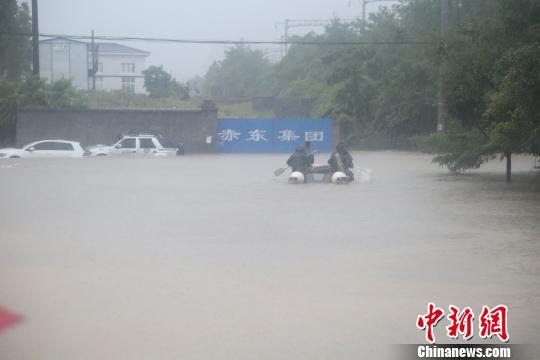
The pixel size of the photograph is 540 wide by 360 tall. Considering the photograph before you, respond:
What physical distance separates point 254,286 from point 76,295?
85.9 inches

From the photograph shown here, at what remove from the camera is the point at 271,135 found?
45125 mm

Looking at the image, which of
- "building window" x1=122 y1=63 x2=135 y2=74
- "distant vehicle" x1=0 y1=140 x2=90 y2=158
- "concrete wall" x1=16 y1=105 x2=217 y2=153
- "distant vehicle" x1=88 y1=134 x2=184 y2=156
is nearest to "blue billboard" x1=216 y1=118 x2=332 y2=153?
"concrete wall" x1=16 y1=105 x2=217 y2=153

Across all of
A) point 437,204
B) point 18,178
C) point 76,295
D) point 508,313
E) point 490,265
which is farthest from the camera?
point 18,178

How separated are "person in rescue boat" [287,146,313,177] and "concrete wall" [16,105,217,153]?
1956 cm

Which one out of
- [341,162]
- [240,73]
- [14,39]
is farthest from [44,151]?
[240,73]

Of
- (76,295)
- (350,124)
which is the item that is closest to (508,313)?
(76,295)

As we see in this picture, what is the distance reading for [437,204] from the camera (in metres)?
19.3

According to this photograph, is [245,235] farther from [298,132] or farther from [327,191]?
[298,132]

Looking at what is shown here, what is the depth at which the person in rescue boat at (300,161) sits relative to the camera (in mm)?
24531

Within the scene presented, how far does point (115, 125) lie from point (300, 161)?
2117cm

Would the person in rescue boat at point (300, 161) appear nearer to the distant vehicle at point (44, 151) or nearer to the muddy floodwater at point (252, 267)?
the muddy floodwater at point (252, 267)

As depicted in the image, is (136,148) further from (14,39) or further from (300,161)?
(300,161)

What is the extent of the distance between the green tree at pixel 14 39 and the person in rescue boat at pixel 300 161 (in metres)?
18.6

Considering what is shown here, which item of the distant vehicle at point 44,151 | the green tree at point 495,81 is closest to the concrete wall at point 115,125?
the distant vehicle at point 44,151
